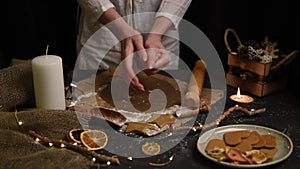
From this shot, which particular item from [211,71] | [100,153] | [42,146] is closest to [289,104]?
[211,71]

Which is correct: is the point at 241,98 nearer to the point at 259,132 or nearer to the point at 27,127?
the point at 259,132

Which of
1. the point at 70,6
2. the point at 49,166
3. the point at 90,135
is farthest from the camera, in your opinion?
the point at 70,6

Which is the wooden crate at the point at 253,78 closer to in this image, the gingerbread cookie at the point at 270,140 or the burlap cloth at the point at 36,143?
the gingerbread cookie at the point at 270,140

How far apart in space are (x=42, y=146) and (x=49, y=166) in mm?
85

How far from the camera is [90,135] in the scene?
1009 mm

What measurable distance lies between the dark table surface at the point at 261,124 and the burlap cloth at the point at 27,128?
13cm

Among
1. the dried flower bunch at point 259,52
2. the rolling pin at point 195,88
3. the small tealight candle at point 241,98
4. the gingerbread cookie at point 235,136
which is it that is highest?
the dried flower bunch at point 259,52

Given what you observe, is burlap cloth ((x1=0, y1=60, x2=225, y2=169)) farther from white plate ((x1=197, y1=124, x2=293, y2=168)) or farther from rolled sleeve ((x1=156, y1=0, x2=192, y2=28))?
rolled sleeve ((x1=156, y1=0, x2=192, y2=28))

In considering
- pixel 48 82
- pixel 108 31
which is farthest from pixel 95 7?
pixel 48 82

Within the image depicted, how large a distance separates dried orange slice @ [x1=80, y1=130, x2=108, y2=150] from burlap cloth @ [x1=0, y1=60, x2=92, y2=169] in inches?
1.6

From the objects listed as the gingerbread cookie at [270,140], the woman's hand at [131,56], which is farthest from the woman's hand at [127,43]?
the gingerbread cookie at [270,140]

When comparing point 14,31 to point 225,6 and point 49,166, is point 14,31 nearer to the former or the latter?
point 225,6

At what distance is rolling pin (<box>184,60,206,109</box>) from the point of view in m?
1.15

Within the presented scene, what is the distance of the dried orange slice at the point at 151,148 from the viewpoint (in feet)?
3.18
